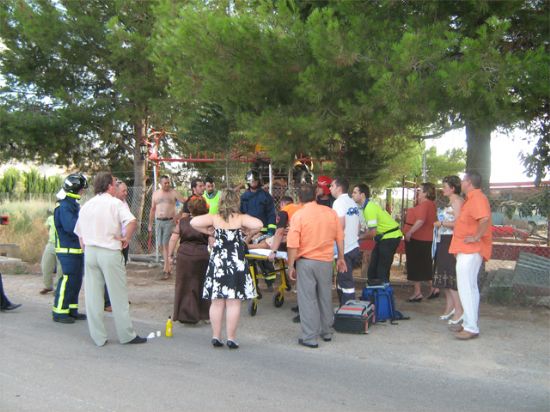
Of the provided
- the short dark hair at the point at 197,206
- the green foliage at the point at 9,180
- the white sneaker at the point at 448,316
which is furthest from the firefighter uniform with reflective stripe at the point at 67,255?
the green foliage at the point at 9,180

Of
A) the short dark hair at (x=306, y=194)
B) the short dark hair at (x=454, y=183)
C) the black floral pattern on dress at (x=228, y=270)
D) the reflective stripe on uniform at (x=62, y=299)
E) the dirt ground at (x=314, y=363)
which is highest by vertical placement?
the short dark hair at (x=454, y=183)

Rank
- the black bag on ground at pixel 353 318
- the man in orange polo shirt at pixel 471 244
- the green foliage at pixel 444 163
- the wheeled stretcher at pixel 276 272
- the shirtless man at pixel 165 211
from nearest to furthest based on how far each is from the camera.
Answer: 1. the man in orange polo shirt at pixel 471 244
2. the black bag on ground at pixel 353 318
3. the wheeled stretcher at pixel 276 272
4. the shirtless man at pixel 165 211
5. the green foliage at pixel 444 163

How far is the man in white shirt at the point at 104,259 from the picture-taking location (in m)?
6.43

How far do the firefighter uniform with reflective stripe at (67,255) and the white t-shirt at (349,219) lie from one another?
3.41 metres

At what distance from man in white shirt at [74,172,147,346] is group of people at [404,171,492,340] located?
3.81 m

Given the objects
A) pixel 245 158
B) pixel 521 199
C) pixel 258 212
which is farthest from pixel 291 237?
pixel 245 158

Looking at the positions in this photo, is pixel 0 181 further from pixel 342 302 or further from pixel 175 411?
pixel 175 411

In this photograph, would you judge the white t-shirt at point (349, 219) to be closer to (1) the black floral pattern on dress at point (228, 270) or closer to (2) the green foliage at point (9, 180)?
(1) the black floral pattern on dress at point (228, 270)

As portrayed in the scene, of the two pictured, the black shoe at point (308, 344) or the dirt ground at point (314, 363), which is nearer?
the dirt ground at point (314, 363)

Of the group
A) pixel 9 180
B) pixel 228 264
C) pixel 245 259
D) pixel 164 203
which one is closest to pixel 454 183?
pixel 245 259

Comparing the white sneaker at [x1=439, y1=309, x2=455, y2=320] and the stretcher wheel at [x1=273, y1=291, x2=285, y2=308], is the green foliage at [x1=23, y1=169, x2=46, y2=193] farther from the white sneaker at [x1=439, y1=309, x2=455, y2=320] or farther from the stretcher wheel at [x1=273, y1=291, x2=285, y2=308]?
the white sneaker at [x1=439, y1=309, x2=455, y2=320]

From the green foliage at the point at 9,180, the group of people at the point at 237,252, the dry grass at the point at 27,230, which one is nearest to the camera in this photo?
the group of people at the point at 237,252

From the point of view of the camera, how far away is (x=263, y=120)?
849 cm

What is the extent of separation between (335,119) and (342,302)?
260 centimetres
